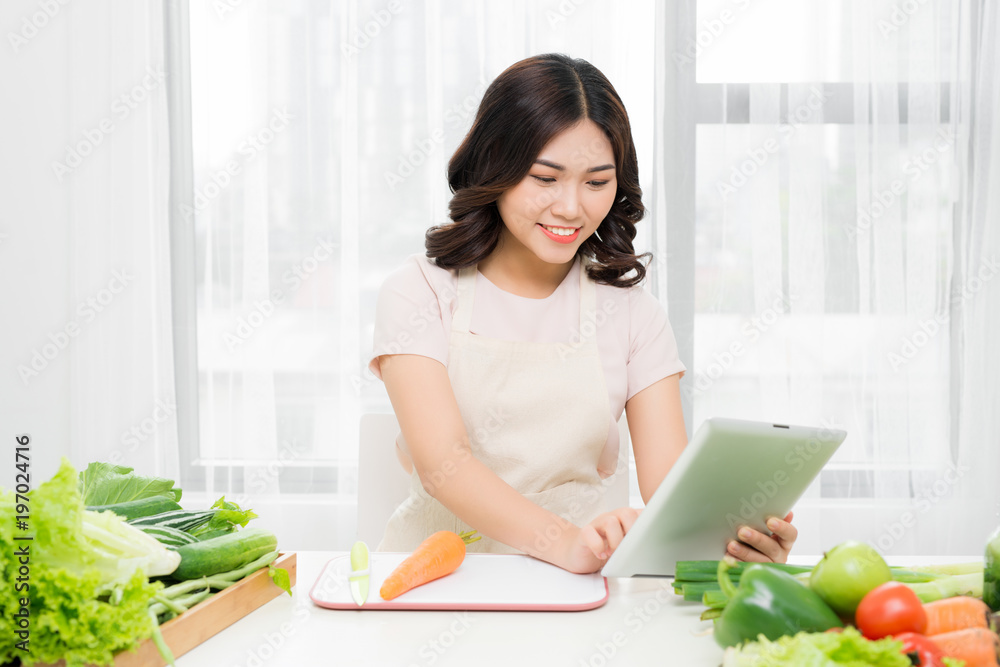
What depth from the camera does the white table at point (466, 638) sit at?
2.63 ft

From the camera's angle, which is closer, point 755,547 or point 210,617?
point 210,617

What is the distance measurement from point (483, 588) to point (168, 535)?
38 cm

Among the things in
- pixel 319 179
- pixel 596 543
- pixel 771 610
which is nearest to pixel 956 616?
pixel 771 610

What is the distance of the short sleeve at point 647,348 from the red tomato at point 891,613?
2.82ft

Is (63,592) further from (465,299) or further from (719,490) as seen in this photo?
(465,299)

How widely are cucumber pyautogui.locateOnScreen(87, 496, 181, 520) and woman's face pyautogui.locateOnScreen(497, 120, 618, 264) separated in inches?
29.8

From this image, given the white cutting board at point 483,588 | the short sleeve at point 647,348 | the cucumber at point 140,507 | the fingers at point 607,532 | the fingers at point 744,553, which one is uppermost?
the short sleeve at point 647,348

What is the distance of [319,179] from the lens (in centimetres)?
250

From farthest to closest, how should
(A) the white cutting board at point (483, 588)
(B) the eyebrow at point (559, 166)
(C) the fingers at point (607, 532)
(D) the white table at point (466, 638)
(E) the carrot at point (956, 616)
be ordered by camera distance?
(B) the eyebrow at point (559, 166), (C) the fingers at point (607, 532), (A) the white cutting board at point (483, 588), (D) the white table at point (466, 638), (E) the carrot at point (956, 616)

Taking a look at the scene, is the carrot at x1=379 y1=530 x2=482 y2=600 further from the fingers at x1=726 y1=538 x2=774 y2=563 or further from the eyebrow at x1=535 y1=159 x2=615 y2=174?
the eyebrow at x1=535 y1=159 x2=615 y2=174

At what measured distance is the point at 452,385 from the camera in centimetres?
150

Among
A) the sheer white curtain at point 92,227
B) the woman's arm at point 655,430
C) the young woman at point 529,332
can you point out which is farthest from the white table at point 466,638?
the sheer white curtain at point 92,227

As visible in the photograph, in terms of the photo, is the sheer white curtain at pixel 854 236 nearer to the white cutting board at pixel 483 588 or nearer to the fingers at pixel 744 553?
the fingers at pixel 744 553

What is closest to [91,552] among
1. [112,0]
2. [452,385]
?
[452,385]
